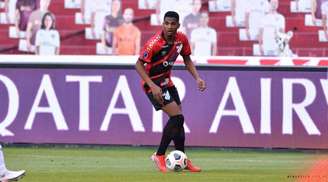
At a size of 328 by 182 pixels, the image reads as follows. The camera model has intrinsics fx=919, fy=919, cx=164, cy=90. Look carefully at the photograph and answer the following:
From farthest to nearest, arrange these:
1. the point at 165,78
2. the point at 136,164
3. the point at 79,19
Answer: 1. the point at 79,19
2. the point at 136,164
3. the point at 165,78

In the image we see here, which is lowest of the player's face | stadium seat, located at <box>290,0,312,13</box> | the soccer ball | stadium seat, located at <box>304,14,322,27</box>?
the soccer ball

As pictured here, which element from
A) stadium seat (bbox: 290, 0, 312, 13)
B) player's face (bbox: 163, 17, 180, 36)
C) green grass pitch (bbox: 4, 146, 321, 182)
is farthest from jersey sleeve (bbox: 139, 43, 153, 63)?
stadium seat (bbox: 290, 0, 312, 13)

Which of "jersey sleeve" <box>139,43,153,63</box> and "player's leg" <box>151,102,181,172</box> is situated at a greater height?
"jersey sleeve" <box>139,43,153,63</box>

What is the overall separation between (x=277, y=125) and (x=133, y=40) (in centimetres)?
483

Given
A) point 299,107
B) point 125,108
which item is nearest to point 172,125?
point 125,108

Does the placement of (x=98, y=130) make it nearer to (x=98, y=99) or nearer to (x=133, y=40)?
(x=98, y=99)

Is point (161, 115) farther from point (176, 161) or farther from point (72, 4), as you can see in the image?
point (72, 4)

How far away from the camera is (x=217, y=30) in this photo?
1931cm

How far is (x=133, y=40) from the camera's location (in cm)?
1886

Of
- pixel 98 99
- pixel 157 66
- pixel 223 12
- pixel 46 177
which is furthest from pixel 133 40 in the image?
pixel 46 177

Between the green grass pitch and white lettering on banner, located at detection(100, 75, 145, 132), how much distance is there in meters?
0.40

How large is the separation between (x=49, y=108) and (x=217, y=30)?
17.2 ft

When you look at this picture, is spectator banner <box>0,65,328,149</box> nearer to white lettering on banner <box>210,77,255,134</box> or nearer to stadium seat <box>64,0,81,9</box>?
white lettering on banner <box>210,77,255,134</box>

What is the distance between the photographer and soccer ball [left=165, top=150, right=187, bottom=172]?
1046 cm
